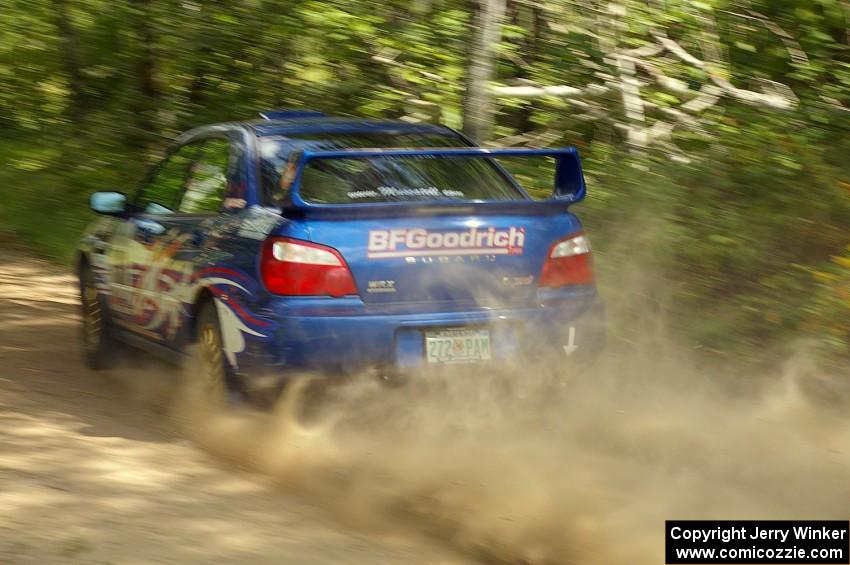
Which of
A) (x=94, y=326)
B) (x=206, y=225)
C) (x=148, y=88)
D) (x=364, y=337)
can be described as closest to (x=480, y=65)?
(x=94, y=326)

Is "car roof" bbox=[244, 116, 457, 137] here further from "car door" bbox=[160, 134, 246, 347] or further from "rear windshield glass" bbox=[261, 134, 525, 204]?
"car door" bbox=[160, 134, 246, 347]

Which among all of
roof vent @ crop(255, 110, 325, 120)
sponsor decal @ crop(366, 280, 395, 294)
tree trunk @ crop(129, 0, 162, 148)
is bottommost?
tree trunk @ crop(129, 0, 162, 148)

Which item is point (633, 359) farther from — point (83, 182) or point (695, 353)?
point (83, 182)

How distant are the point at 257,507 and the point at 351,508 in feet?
1.30

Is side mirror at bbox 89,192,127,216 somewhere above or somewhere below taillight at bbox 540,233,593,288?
below

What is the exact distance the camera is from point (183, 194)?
291 inches

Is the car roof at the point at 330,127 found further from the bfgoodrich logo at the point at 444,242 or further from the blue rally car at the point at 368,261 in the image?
the bfgoodrich logo at the point at 444,242

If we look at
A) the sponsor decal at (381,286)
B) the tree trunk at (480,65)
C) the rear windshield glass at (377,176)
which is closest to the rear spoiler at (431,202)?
the rear windshield glass at (377,176)

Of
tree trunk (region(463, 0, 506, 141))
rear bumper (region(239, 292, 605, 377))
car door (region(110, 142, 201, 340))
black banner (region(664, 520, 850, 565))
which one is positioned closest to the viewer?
black banner (region(664, 520, 850, 565))

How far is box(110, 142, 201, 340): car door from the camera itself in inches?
288

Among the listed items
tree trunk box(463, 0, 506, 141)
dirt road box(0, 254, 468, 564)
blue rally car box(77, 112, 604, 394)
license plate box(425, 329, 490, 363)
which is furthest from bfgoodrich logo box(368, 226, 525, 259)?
tree trunk box(463, 0, 506, 141)

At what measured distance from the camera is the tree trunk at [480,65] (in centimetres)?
955

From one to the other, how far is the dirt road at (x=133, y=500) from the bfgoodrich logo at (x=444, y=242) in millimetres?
1255

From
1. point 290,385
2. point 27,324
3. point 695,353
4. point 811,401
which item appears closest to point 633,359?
point 695,353
